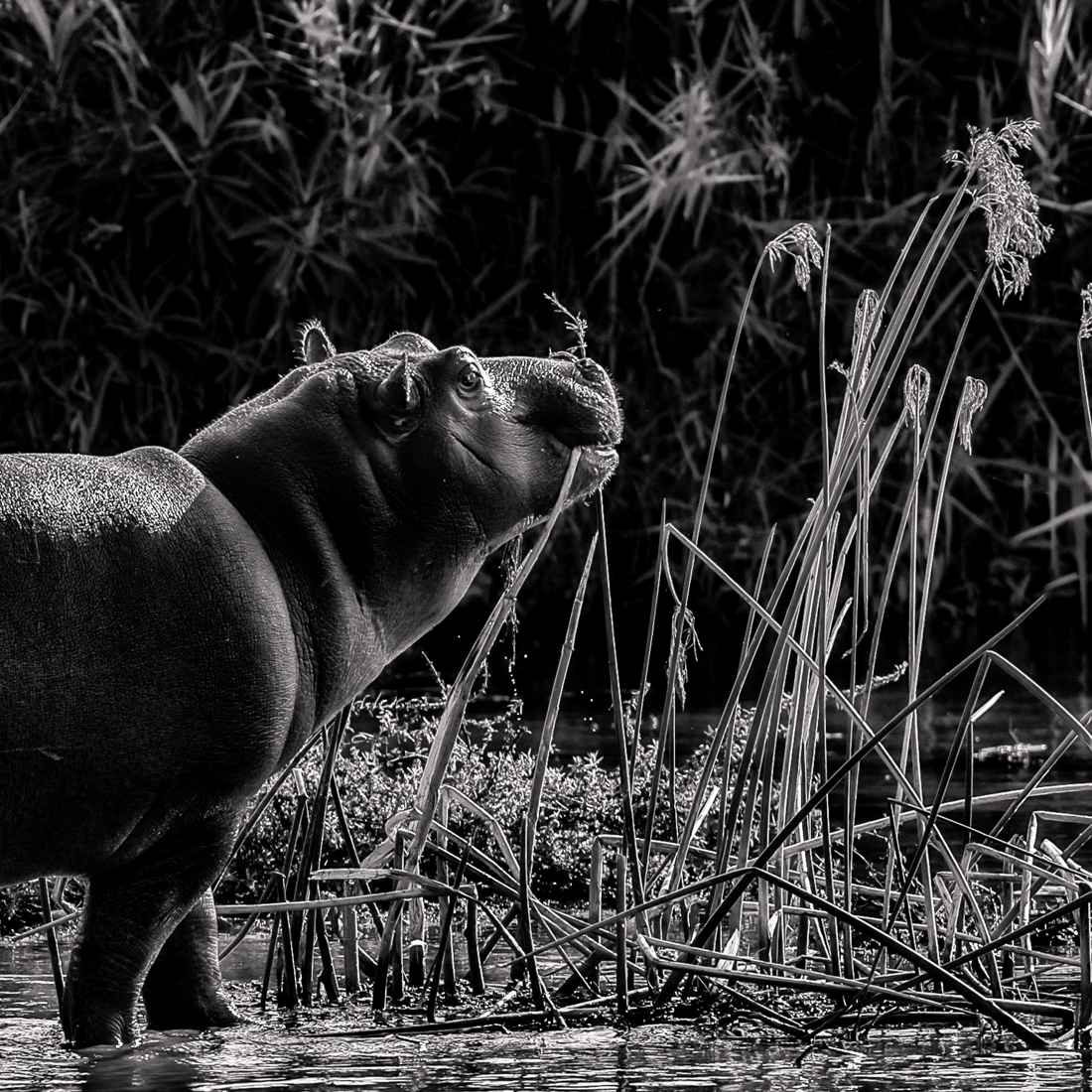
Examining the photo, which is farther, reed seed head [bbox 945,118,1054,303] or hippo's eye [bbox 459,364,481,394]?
hippo's eye [bbox 459,364,481,394]

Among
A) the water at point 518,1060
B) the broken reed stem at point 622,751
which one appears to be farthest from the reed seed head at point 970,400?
the water at point 518,1060

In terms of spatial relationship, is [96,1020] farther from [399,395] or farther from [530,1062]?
[399,395]

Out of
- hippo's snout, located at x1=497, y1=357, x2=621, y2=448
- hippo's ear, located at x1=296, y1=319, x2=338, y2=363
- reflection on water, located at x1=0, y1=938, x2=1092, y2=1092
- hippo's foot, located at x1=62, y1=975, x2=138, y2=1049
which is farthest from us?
hippo's ear, located at x1=296, y1=319, x2=338, y2=363

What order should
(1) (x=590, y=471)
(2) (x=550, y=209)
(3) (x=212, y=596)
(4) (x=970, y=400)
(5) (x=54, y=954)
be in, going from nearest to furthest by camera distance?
(3) (x=212, y=596) < (4) (x=970, y=400) < (5) (x=54, y=954) < (1) (x=590, y=471) < (2) (x=550, y=209)

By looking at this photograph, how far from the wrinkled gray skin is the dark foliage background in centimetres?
430

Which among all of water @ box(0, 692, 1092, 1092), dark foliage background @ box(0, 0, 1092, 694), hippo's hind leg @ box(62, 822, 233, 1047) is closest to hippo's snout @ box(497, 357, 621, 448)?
hippo's hind leg @ box(62, 822, 233, 1047)

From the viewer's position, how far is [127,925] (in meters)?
2.80

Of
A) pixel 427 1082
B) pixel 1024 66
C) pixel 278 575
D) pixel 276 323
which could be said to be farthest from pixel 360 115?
pixel 427 1082

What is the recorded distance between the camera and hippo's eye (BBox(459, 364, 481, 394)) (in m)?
2.98

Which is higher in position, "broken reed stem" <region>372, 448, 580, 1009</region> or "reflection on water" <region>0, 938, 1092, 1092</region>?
"broken reed stem" <region>372, 448, 580, 1009</region>

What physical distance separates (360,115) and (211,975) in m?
4.90

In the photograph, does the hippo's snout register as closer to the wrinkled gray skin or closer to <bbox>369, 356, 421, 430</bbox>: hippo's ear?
the wrinkled gray skin

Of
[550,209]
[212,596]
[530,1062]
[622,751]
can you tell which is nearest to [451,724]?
[622,751]

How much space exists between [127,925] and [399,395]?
2.54 ft
